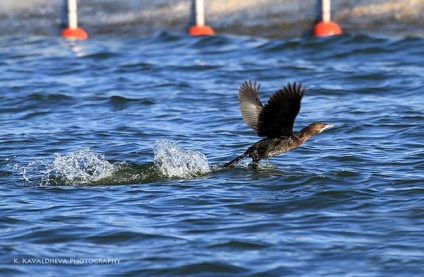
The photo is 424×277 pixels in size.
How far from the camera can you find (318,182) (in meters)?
8.84

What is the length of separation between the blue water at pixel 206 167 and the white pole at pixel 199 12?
4.05ft

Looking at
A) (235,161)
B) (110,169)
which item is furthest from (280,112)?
(110,169)

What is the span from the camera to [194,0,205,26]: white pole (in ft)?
56.5

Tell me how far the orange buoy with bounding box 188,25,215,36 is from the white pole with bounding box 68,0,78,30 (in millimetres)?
2029

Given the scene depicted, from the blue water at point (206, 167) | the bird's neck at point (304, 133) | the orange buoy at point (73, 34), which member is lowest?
the blue water at point (206, 167)

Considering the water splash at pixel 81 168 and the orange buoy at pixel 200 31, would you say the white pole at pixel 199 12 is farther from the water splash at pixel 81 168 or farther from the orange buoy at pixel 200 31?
the water splash at pixel 81 168

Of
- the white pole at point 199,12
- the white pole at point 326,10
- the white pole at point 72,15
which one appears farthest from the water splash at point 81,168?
the white pole at point 72,15

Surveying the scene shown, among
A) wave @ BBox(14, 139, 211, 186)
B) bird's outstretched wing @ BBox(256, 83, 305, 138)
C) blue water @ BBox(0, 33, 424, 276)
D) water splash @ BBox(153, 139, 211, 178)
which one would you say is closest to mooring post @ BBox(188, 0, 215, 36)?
blue water @ BBox(0, 33, 424, 276)

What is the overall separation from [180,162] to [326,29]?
7.91 metres

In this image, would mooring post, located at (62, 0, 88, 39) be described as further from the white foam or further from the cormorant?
the cormorant

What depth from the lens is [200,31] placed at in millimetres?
17484

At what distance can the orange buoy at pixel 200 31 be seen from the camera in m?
17.5

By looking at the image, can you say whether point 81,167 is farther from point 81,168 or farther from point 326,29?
point 326,29

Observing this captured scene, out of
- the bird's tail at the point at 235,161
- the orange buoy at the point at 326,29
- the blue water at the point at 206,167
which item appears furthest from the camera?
the orange buoy at the point at 326,29
